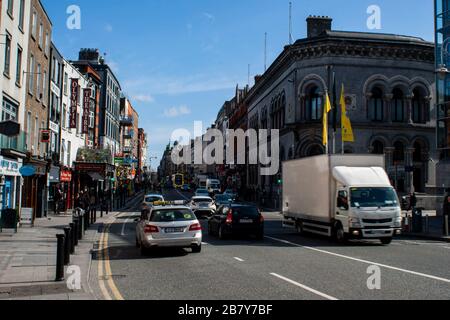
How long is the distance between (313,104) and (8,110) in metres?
31.8

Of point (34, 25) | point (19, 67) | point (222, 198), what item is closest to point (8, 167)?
point (19, 67)

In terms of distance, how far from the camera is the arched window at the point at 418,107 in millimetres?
48562

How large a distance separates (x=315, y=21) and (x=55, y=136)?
3190 cm

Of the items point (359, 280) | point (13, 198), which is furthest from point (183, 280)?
point (13, 198)

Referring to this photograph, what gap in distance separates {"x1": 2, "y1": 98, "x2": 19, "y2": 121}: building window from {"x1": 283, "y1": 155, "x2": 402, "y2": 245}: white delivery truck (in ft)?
45.1

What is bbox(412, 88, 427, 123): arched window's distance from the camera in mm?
48562

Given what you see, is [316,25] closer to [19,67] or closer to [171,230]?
[19,67]

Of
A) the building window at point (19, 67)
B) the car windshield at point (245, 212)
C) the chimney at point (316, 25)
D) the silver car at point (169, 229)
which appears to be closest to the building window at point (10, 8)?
the building window at point (19, 67)

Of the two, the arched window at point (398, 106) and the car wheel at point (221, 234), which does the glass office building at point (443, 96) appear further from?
the car wheel at point (221, 234)

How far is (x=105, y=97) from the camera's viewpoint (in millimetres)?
60406

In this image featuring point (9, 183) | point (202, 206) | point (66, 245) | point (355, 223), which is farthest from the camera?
point (202, 206)

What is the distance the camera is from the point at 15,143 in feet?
76.0

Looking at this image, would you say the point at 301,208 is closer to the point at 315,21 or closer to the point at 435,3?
the point at 435,3

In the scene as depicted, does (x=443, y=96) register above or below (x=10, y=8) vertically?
below
